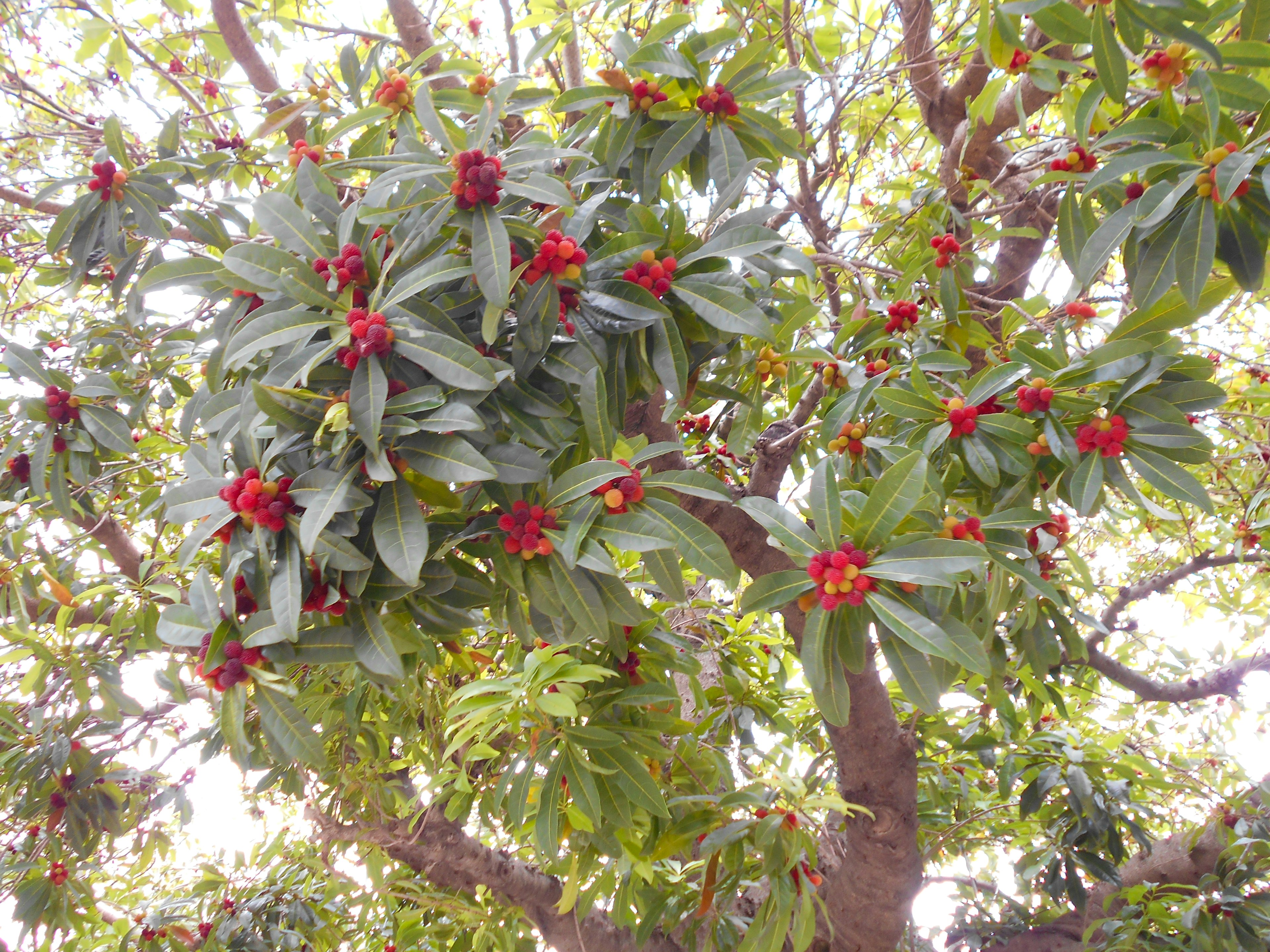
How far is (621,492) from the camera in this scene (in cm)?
116

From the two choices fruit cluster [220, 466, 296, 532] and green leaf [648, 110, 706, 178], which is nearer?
fruit cluster [220, 466, 296, 532]

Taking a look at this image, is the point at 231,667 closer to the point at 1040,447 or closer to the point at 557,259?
the point at 557,259

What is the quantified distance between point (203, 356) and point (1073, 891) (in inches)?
120

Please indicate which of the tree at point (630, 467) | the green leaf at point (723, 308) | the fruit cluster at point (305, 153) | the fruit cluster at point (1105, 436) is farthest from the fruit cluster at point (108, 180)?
the fruit cluster at point (1105, 436)

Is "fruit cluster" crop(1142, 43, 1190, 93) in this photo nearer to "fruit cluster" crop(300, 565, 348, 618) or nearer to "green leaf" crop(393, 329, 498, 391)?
"green leaf" crop(393, 329, 498, 391)

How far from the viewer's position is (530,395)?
1.24 m

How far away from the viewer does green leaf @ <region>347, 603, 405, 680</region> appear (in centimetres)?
106

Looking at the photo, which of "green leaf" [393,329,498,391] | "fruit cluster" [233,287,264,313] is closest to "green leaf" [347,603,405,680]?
"green leaf" [393,329,498,391]

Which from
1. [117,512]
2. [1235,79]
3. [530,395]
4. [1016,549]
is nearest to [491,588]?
[530,395]

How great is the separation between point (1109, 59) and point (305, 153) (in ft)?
4.93

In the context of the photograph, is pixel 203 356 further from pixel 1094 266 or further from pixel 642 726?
pixel 1094 266

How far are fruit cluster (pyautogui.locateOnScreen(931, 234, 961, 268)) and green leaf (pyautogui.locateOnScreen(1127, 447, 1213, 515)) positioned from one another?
2.14 ft

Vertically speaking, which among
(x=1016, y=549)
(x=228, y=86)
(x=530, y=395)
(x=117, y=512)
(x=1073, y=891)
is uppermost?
(x=228, y=86)

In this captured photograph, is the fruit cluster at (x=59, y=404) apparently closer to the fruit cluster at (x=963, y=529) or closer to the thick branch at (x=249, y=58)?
the thick branch at (x=249, y=58)
